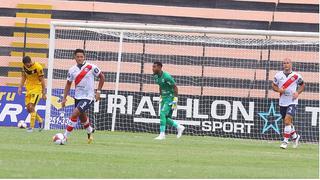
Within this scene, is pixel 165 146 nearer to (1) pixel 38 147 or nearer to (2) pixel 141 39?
(1) pixel 38 147

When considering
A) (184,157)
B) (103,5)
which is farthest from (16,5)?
(184,157)

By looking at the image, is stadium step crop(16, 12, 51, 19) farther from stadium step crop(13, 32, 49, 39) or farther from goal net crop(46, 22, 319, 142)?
goal net crop(46, 22, 319, 142)

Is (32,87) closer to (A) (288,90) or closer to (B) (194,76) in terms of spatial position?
(B) (194,76)

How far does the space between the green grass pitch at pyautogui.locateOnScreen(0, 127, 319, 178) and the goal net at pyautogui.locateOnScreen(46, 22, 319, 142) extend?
606cm

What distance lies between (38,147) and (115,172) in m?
4.88

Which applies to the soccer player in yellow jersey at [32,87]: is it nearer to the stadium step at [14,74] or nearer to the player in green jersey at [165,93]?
the player in green jersey at [165,93]

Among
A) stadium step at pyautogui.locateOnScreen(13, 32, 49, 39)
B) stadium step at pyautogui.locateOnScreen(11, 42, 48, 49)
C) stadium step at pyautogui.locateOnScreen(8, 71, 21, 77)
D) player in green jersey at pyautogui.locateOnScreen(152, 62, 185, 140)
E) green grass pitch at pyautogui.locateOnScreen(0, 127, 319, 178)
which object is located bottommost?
green grass pitch at pyautogui.locateOnScreen(0, 127, 319, 178)

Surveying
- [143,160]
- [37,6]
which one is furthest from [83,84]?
[37,6]

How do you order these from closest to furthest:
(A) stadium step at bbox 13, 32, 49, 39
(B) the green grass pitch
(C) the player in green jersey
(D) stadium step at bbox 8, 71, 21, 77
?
1. (B) the green grass pitch
2. (C) the player in green jersey
3. (D) stadium step at bbox 8, 71, 21, 77
4. (A) stadium step at bbox 13, 32, 49, 39

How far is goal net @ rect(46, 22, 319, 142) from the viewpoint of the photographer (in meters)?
26.3

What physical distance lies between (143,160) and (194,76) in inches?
500

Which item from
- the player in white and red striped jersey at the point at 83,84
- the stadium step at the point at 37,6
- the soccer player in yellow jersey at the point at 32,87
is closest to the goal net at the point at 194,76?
the soccer player in yellow jersey at the point at 32,87

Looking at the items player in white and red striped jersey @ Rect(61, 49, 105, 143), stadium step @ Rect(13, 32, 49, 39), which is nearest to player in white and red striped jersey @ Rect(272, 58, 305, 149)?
player in white and red striped jersey @ Rect(61, 49, 105, 143)

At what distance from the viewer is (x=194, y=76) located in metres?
27.6
